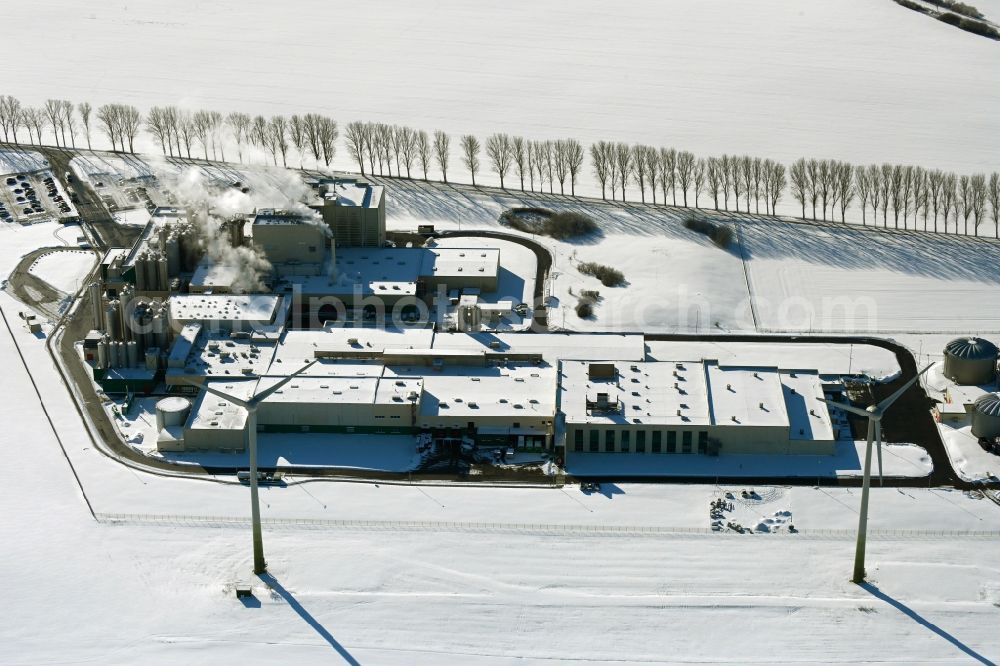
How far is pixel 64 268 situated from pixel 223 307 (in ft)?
82.3

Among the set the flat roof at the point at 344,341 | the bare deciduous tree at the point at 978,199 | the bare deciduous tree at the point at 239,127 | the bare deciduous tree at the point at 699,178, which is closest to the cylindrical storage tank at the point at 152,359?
the flat roof at the point at 344,341

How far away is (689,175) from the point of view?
541 feet

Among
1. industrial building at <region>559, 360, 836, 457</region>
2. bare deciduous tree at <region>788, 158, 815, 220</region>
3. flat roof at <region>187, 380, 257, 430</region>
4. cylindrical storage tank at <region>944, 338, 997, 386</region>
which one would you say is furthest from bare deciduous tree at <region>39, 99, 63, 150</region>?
cylindrical storage tank at <region>944, 338, 997, 386</region>

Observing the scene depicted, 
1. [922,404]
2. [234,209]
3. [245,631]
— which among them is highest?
[234,209]

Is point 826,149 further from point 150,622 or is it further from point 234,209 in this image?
point 150,622

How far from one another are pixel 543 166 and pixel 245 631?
88.2 m

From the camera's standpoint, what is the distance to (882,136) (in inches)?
7259

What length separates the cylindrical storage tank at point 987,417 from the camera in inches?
4451

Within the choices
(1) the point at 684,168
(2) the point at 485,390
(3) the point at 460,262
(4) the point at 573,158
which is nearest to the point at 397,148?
(4) the point at 573,158

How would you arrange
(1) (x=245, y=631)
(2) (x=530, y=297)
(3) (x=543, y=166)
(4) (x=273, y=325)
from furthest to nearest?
(3) (x=543, y=166)
(2) (x=530, y=297)
(4) (x=273, y=325)
(1) (x=245, y=631)

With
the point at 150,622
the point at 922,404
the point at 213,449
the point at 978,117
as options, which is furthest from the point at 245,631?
the point at 978,117

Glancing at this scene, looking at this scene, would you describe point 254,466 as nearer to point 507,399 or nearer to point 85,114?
point 507,399

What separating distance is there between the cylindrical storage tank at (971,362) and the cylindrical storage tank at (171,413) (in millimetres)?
63513

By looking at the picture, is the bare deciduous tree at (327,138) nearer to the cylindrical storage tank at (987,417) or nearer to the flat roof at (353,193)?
the flat roof at (353,193)
